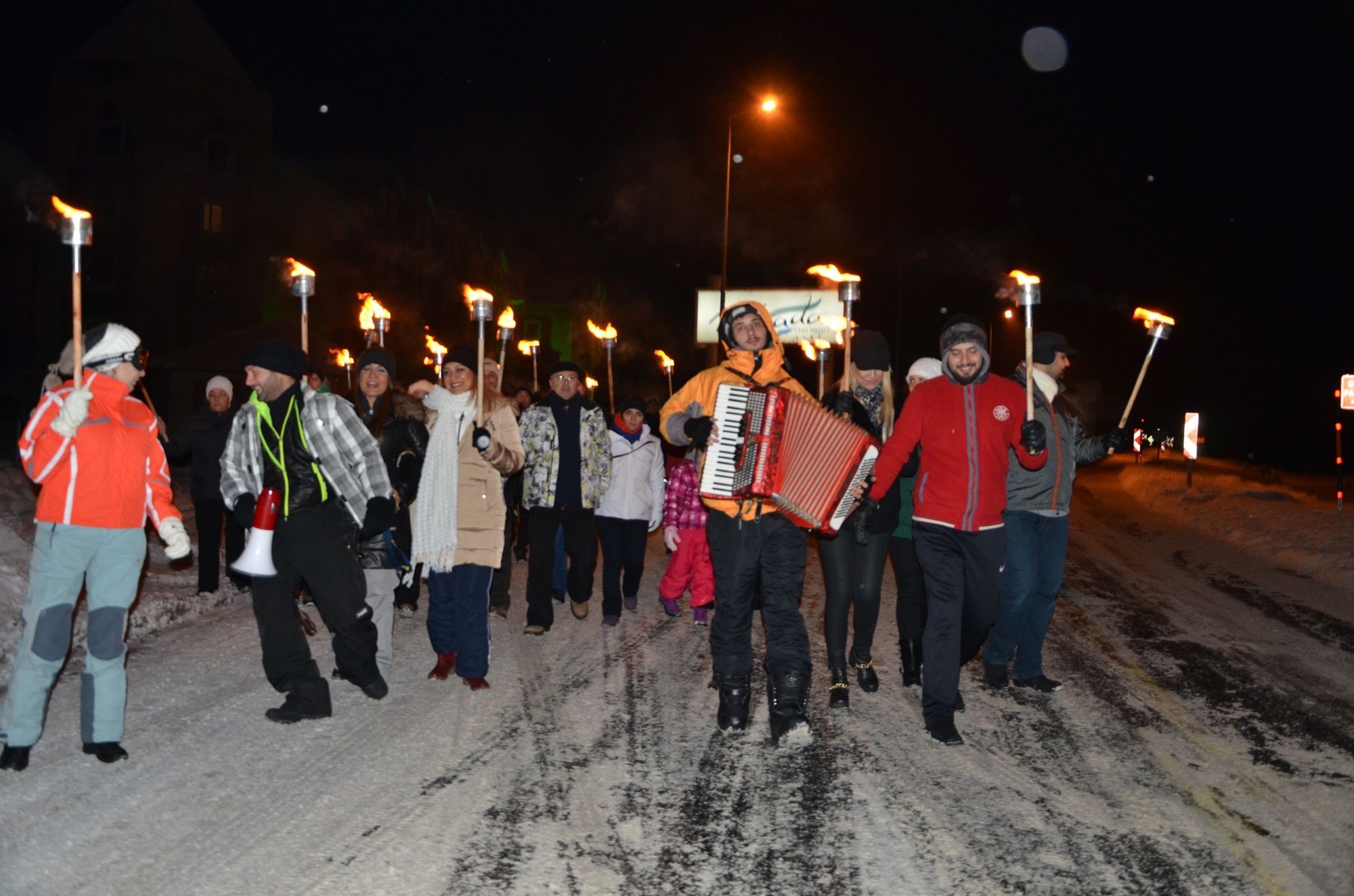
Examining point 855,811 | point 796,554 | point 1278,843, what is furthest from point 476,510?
A: point 1278,843

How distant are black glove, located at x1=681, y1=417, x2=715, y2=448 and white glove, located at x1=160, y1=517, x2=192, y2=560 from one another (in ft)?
7.80

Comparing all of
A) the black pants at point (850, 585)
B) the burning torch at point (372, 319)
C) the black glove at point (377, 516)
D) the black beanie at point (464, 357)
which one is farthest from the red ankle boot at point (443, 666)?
the burning torch at point (372, 319)

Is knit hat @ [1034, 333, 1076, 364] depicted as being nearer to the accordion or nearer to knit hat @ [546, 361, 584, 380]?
the accordion

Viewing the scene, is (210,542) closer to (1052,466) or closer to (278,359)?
(278,359)

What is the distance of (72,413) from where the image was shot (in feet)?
15.5

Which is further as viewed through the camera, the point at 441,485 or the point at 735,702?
the point at 441,485

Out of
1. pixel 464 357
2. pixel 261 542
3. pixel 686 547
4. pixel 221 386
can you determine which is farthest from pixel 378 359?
pixel 686 547

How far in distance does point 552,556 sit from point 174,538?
3.57 m

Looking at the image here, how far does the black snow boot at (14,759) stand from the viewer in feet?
15.7

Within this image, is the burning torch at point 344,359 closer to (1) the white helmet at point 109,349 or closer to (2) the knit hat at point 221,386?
(2) the knit hat at point 221,386

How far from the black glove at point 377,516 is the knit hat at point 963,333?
9.90ft

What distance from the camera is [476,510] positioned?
665 centimetres

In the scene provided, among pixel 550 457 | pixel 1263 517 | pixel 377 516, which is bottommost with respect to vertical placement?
pixel 1263 517

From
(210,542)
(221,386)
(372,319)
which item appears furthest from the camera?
(210,542)
